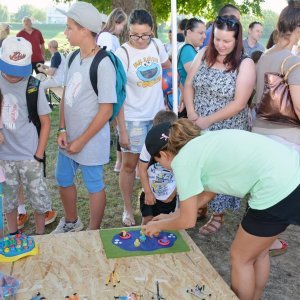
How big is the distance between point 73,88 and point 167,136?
1.09 meters

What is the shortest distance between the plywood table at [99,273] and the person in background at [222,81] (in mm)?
1027

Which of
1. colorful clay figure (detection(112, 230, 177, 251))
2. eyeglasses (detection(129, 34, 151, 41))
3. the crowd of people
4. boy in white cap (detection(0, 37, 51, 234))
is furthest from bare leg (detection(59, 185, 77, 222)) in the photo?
eyeglasses (detection(129, 34, 151, 41))

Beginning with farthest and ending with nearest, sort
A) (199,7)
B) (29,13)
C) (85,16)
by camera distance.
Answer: (29,13) < (199,7) < (85,16)

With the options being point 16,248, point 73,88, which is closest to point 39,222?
point 16,248

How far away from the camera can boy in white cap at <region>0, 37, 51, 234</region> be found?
2.93 meters

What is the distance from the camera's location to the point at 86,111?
3.03 meters

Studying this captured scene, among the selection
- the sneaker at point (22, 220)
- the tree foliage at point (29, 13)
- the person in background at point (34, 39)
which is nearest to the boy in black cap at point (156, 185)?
Result: the sneaker at point (22, 220)

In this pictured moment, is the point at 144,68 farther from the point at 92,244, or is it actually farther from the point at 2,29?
the point at 2,29

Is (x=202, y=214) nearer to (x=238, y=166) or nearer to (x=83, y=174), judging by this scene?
(x=83, y=174)

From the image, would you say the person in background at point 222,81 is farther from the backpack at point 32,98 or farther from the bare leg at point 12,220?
the bare leg at point 12,220

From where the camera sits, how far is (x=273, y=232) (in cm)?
216

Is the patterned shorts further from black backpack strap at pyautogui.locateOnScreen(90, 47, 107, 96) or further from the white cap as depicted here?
the white cap

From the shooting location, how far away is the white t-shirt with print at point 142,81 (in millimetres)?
3453

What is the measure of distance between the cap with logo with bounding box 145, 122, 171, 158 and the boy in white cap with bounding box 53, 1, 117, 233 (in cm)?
75
